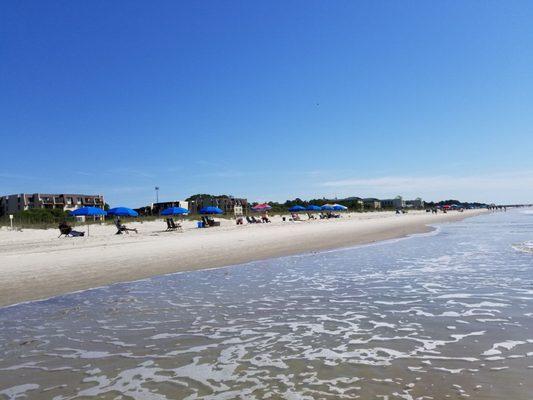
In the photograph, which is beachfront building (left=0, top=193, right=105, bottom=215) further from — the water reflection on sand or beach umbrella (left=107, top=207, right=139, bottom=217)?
the water reflection on sand

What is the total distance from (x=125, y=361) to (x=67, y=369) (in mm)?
576

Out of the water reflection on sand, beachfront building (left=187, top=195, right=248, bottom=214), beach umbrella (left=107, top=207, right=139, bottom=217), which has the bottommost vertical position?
the water reflection on sand

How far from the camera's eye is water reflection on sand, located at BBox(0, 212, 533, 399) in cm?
379

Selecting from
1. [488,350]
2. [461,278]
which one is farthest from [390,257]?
[488,350]

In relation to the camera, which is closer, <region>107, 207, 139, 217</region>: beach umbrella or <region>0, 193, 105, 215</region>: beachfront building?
<region>107, 207, 139, 217</region>: beach umbrella

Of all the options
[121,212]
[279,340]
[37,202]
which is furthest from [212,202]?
[279,340]

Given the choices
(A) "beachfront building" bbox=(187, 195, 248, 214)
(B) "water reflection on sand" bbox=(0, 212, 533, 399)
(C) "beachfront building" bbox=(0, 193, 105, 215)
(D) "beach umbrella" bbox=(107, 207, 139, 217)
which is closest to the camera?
(B) "water reflection on sand" bbox=(0, 212, 533, 399)

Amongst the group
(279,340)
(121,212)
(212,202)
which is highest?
(212,202)

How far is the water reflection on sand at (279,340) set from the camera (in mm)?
3789

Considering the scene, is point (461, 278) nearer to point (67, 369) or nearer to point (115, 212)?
point (67, 369)

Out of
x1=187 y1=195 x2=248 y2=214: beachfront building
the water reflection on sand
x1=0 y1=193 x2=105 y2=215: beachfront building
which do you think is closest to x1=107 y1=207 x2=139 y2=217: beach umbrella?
the water reflection on sand

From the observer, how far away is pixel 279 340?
5301 mm

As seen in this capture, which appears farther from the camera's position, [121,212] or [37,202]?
[37,202]

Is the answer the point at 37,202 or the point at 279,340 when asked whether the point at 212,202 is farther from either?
the point at 279,340
